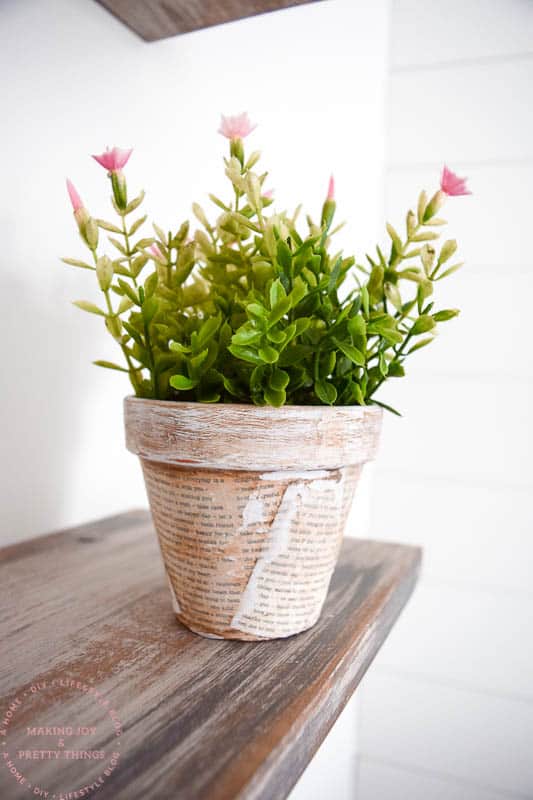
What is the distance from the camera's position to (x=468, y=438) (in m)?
1.20

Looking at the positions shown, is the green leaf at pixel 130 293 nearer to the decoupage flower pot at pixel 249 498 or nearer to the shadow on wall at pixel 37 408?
the decoupage flower pot at pixel 249 498

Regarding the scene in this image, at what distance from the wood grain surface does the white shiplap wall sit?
671 mm

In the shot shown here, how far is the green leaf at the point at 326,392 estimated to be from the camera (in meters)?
0.43

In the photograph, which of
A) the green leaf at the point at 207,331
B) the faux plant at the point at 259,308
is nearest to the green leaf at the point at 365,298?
the faux plant at the point at 259,308

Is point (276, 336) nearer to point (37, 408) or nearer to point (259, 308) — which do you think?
point (259, 308)

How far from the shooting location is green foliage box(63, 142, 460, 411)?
406 millimetres

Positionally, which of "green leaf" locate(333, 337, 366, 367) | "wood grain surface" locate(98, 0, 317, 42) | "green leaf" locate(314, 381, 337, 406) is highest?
"wood grain surface" locate(98, 0, 317, 42)

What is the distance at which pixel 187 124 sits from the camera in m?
0.85

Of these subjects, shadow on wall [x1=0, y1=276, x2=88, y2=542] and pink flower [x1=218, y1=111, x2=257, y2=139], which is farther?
shadow on wall [x1=0, y1=276, x2=88, y2=542]

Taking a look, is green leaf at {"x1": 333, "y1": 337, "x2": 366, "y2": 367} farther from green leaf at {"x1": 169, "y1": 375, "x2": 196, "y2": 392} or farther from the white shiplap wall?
the white shiplap wall

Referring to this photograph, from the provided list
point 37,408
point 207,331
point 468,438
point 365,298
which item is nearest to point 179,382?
point 207,331

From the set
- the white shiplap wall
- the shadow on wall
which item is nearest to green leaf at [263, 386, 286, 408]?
the shadow on wall

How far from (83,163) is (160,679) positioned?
579mm

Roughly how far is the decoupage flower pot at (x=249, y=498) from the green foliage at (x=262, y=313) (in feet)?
0.08
